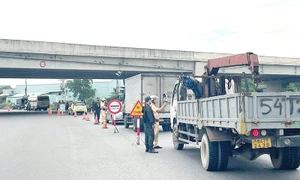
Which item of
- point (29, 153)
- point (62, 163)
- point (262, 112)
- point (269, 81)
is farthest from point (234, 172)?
point (269, 81)

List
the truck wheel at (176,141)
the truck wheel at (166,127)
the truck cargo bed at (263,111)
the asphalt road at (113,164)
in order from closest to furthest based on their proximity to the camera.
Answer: the truck cargo bed at (263,111) → the asphalt road at (113,164) → the truck wheel at (176,141) → the truck wheel at (166,127)

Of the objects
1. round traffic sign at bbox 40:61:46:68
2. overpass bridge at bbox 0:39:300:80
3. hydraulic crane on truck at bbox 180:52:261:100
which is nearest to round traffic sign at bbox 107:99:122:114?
hydraulic crane on truck at bbox 180:52:261:100

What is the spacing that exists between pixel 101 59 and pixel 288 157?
30545 millimetres

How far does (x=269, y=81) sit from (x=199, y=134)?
47.7 meters

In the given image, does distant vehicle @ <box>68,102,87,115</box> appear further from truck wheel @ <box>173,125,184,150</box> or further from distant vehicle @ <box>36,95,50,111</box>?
truck wheel @ <box>173,125,184,150</box>

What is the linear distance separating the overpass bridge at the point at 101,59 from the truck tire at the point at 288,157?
2611cm

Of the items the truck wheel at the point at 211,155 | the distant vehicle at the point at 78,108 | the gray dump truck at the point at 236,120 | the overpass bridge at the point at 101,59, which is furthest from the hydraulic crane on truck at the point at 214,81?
the distant vehicle at the point at 78,108

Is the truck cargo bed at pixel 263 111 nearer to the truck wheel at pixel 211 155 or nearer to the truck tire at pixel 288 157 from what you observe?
the truck wheel at pixel 211 155

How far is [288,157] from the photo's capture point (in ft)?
28.7

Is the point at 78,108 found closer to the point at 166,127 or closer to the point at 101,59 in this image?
the point at 101,59

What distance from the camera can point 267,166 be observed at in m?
9.59

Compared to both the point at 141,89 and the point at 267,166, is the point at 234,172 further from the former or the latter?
the point at 141,89

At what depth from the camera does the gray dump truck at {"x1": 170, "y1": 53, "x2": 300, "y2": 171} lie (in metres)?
7.29

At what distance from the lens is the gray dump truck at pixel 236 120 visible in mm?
7289
